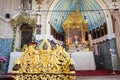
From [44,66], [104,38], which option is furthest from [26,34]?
[44,66]

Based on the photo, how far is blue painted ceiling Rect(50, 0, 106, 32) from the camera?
7684 millimetres

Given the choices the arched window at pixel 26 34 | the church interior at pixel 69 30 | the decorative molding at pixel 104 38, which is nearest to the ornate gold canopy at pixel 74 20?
the church interior at pixel 69 30

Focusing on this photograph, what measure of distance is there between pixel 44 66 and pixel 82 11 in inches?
273

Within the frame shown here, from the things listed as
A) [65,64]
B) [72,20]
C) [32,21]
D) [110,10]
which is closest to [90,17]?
[72,20]

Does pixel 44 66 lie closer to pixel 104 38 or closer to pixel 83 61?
pixel 83 61

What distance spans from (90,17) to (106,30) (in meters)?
1.83

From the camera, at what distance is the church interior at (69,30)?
634 cm

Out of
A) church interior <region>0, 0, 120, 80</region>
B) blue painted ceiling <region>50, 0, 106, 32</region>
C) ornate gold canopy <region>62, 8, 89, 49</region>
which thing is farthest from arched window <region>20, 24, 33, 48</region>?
ornate gold canopy <region>62, 8, 89, 49</region>

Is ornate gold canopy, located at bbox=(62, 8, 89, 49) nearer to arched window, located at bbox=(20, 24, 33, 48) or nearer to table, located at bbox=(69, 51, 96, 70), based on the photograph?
table, located at bbox=(69, 51, 96, 70)

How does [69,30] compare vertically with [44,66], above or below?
above

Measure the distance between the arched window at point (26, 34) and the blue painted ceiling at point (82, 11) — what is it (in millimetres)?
1354

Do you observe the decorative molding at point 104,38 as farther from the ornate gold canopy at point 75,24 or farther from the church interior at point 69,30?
the ornate gold canopy at point 75,24

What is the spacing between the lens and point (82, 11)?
888 centimetres

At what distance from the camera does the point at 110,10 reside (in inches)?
277
